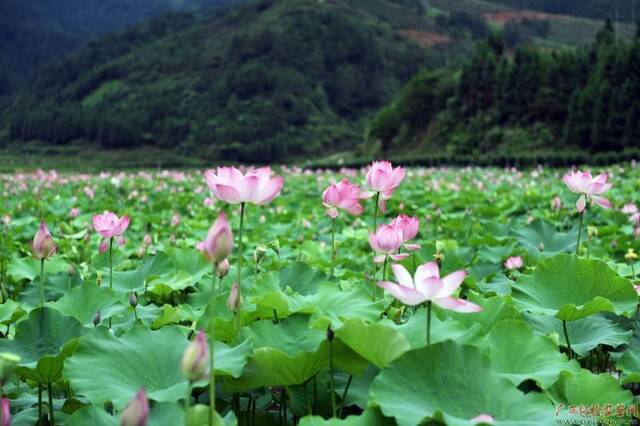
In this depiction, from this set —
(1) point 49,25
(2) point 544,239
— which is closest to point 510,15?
(1) point 49,25

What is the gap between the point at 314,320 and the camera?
1179 millimetres

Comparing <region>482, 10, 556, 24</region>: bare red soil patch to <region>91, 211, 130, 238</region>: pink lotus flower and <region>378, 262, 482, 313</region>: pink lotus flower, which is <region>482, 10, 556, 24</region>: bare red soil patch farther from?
<region>378, 262, 482, 313</region>: pink lotus flower

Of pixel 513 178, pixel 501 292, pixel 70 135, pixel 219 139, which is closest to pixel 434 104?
pixel 513 178

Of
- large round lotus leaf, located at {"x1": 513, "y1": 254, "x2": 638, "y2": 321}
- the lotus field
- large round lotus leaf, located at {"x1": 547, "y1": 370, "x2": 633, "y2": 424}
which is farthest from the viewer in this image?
large round lotus leaf, located at {"x1": 513, "y1": 254, "x2": 638, "y2": 321}

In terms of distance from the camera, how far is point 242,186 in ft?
4.02

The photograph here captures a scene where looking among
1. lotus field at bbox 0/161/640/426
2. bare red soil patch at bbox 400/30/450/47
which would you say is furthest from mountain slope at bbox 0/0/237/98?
lotus field at bbox 0/161/640/426

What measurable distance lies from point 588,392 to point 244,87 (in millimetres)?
85964

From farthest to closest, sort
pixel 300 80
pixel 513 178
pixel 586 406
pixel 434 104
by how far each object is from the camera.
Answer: pixel 300 80 → pixel 434 104 → pixel 513 178 → pixel 586 406

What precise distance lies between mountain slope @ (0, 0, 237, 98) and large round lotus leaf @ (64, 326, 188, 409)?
148 metres

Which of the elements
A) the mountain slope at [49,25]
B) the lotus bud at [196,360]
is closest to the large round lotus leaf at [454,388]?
the lotus bud at [196,360]

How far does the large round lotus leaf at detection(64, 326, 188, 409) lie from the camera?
1.07 m

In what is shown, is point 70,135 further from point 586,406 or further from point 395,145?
point 586,406

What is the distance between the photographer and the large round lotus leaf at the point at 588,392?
1.15m

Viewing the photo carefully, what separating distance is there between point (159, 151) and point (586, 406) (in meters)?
77.6
